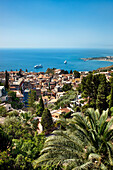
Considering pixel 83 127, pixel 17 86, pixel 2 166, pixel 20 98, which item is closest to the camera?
pixel 2 166

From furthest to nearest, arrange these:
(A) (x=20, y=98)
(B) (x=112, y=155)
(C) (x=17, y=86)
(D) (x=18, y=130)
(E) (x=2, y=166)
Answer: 1. (C) (x=17, y=86)
2. (A) (x=20, y=98)
3. (D) (x=18, y=130)
4. (E) (x=2, y=166)
5. (B) (x=112, y=155)

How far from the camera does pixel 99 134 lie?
6.80 m

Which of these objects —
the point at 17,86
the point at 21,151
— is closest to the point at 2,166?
the point at 21,151

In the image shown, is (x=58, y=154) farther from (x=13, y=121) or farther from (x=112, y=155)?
(x=13, y=121)

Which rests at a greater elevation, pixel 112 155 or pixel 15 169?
pixel 112 155

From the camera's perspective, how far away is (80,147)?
6238 mm

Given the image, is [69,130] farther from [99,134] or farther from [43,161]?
[43,161]

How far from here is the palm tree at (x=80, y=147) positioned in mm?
5520

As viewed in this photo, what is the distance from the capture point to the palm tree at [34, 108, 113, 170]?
217 inches

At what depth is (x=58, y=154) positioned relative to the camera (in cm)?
586

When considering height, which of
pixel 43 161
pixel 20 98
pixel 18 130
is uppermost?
pixel 43 161

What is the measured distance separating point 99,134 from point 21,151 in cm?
388

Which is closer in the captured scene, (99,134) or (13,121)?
(99,134)

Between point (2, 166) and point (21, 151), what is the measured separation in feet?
4.59
